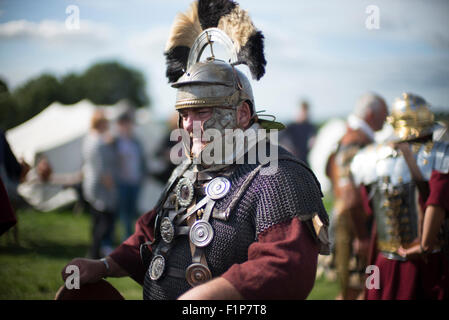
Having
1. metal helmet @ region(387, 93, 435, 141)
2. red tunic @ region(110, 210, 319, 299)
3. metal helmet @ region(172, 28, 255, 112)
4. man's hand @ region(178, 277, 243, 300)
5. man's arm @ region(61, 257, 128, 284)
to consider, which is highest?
metal helmet @ region(172, 28, 255, 112)

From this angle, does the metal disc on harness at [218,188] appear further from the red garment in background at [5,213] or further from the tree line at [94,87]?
the tree line at [94,87]

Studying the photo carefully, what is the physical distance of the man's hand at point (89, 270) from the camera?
3.00 metres

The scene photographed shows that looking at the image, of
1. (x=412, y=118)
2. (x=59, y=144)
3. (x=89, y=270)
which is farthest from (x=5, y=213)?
(x=59, y=144)

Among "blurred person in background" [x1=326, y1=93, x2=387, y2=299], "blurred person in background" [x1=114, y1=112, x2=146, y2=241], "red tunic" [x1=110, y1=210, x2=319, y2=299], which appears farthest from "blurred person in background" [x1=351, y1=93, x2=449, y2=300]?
"blurred person in background" [x1=114, y1=112, x2=146, y2=241]

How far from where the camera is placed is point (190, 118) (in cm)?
292

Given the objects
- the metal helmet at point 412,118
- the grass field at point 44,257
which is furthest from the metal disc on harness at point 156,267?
the metal helmet at point 412,118

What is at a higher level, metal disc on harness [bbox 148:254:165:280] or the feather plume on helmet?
the feather plume on helmet

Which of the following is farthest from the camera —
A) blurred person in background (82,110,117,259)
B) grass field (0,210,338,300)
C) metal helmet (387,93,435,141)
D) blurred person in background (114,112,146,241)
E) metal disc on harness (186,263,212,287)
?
blurred person in background (114,112,146,241)

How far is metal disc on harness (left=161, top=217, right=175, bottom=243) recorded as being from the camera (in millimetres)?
2854

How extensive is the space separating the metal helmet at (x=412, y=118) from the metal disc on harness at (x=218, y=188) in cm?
220

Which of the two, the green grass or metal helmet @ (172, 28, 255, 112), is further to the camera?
the green grass

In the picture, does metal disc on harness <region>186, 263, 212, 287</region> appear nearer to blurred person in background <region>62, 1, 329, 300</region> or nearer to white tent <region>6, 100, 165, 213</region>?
blurred person in background <region>62, 1, 329, 300</region>

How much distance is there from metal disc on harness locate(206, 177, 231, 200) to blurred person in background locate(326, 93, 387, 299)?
3152mm
